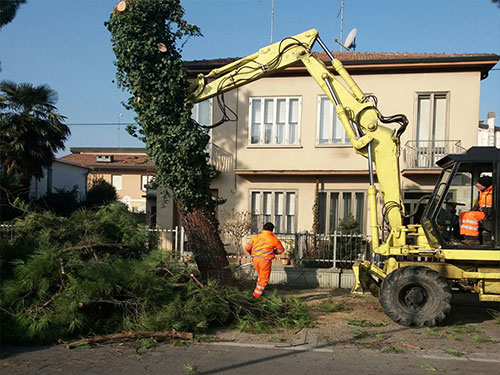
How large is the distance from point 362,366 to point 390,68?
11609mm

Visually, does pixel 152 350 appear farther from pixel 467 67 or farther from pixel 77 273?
pixel 467 67

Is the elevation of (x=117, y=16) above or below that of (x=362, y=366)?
above

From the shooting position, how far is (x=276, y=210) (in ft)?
54.5

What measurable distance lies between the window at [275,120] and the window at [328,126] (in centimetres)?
72

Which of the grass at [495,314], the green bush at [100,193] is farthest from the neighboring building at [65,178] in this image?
the grass at [495,314]

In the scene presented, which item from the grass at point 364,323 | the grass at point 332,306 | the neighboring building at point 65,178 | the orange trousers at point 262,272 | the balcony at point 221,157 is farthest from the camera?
the neighboring building at point 65,178

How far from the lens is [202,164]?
9.89 m

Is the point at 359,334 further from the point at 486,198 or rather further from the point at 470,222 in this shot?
the point at 486,198

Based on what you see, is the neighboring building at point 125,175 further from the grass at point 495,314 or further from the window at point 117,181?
the grass at point 495,314

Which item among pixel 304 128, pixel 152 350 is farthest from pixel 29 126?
pixel 152 350

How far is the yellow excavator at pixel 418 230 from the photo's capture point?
8.04 meters

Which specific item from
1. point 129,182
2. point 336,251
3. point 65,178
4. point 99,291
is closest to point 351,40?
point 336,251

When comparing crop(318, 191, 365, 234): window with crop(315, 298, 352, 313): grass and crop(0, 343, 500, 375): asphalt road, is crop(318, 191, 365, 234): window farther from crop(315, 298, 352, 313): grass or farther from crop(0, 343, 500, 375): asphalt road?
crop(0, 343, 500, 375): asphalt road

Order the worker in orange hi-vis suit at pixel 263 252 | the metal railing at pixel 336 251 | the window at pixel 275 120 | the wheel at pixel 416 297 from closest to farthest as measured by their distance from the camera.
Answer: the wheel at pixel 416 297 → the worker in orange hi-vis suit at pixel 263 252 → the metal railing at pixel 336 251 → the window at pixel 275 120
